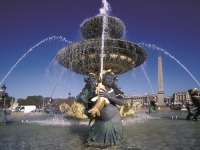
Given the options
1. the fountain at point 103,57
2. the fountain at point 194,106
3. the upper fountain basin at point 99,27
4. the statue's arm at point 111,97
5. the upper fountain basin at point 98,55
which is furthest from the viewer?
the upper fountain basin at point 99,27

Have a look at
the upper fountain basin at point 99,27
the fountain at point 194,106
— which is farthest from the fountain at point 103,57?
the fountain at point 194,106

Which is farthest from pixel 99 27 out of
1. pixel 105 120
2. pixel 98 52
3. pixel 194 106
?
pixel 105 120

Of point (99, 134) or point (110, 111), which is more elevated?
point (110, 111)

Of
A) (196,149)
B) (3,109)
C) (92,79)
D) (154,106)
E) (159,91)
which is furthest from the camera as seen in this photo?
(159,91)

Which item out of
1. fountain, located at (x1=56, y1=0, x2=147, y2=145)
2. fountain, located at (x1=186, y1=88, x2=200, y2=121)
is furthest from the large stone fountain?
fountain, located at (x1=186, y1=88, x2=200, y2=121)

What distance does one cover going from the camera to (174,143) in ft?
14.8

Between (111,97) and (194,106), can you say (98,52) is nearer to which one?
(111,97)

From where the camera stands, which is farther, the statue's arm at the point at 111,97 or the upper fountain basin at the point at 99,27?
the upper fountain basin at the point at 99,27

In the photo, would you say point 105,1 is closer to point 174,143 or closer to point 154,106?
point 174,143

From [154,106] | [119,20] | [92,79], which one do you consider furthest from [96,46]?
[154,106]

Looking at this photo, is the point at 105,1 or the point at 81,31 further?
the point at 81,31

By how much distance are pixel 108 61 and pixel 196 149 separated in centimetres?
666

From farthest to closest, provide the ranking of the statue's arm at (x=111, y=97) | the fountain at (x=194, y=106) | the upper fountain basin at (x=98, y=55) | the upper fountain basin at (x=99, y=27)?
the upper fountain basin at (x=99, y=27) < the upper fountain basin at (x=98, y=55) < the fountain at (x=194, y=106) < the statue's arm at (x=111, y=97)

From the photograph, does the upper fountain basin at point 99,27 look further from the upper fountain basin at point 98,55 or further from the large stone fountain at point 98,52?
the upper fountain basin at point 98,55
